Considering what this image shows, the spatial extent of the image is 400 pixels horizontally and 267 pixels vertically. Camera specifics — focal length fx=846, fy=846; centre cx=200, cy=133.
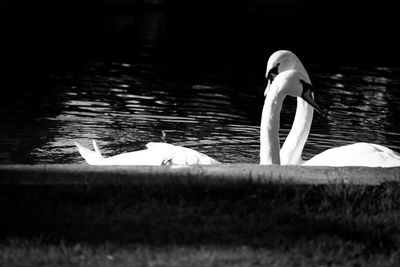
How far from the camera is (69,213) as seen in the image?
16.4 feet

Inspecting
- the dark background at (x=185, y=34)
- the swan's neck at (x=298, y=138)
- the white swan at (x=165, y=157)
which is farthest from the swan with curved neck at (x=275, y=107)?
the dark background at (x=185, y=34)

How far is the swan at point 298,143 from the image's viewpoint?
7.42 meters

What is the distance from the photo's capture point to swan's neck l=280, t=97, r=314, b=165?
8.62m

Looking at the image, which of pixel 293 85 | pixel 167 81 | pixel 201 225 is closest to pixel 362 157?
pixel 293 85

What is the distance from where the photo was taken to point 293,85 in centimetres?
781

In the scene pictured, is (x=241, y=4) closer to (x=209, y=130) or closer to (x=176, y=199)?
(x=209, y=130)

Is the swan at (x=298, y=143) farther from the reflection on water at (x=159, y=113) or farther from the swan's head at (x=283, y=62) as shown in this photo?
the reflection on water at (x=159, y=113)

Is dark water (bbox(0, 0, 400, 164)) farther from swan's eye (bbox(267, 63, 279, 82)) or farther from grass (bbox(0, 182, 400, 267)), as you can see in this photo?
grass (bbox(0, 182, 400, 267))

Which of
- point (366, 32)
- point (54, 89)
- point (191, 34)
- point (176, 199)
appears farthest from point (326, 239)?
point (366, 32)

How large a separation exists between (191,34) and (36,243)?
2288 cm

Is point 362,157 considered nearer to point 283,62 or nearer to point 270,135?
point 270,135

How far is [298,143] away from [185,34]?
60.5ft

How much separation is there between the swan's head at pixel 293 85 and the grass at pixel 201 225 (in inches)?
88.4

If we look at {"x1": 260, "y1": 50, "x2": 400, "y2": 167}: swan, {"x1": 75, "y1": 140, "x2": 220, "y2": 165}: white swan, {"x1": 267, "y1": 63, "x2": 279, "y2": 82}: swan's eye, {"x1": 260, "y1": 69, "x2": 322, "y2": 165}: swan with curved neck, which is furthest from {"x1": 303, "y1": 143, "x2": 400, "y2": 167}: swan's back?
{"x1": 267, "y1": 63, "x2": 279, "y2": 82}: swan's eye
